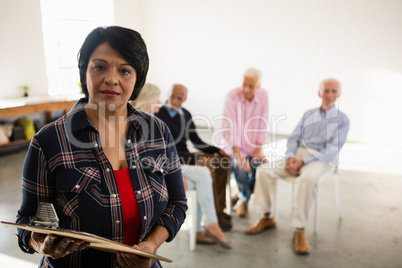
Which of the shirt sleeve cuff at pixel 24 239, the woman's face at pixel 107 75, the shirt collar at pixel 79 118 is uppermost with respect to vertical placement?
the woman's face at pixel 107 75

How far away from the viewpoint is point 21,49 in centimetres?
611

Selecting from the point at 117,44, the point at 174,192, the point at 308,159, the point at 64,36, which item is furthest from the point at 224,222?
the point at 64,36

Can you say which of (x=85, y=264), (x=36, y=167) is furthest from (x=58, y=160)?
(x=85, y=264)

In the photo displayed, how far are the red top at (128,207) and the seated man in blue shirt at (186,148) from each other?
77.8 inches

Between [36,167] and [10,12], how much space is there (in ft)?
19.1

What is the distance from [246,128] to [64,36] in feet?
15.7

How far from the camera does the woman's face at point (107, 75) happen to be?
1111mm

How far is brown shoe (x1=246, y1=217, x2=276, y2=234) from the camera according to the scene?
3295 millimetres

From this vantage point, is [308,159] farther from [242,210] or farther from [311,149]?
[242,210]

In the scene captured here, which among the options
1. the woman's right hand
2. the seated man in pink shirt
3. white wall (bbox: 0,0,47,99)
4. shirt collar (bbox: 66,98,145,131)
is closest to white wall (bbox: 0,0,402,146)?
white wall (bbox: 0,0,47,99)

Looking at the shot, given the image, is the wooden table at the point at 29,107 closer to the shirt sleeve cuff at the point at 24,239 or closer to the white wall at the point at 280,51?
the white wall at the point at 280,51

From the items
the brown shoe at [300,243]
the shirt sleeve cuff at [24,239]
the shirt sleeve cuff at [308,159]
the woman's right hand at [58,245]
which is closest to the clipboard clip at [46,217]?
the woman's right hand at [58,245]

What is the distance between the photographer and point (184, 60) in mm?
7938

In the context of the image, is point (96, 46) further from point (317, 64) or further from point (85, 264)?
point (317, 64)
